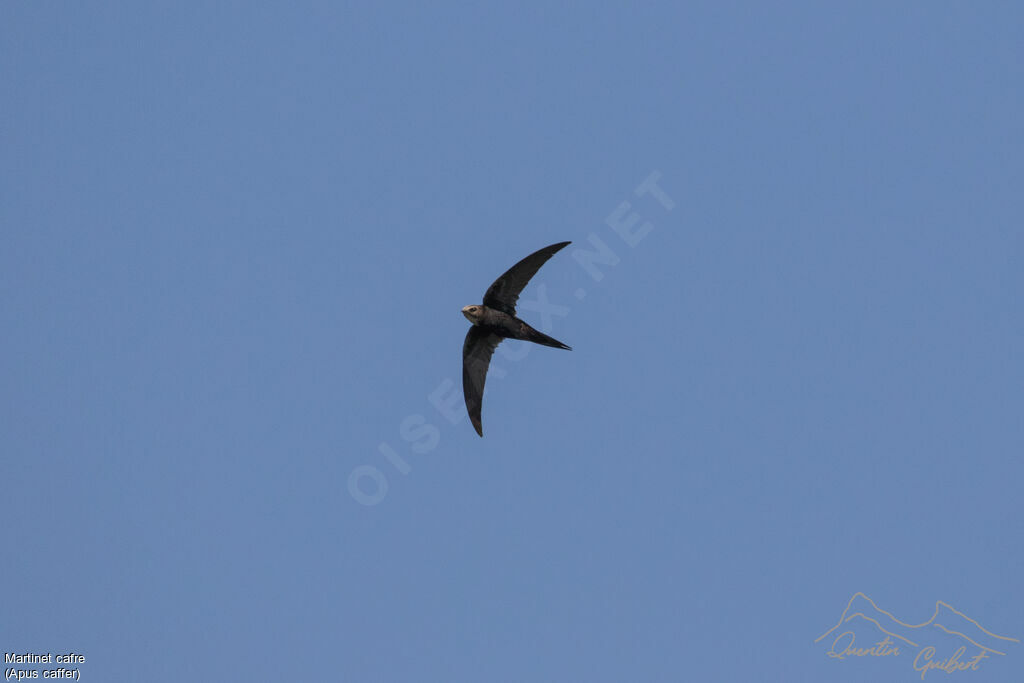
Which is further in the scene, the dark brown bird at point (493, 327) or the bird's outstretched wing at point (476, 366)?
the bird's outstretched wing at point (476, 366)

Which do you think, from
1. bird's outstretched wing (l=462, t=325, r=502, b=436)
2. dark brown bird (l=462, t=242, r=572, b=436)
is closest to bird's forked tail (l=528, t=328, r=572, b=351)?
dark brown bird (l=462, t=242, r=572, b=436)

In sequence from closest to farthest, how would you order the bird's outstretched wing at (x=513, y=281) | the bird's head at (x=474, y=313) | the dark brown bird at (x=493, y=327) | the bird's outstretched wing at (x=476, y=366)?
the bird's outstretched wing at (x=513, y=281)
the dark brown bird at (x=493, y=327)
the bird's head at (x=474, y=313)
the bird's outstretched wing at (x=476, y=366)

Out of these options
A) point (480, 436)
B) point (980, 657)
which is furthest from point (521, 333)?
point (980, 657)

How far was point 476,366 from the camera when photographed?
1873 centimetres

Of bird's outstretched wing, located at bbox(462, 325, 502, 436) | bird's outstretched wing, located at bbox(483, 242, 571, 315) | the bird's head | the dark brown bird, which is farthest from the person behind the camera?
bird's outstretched wing, located at bbox(462, 325, 502, 436)

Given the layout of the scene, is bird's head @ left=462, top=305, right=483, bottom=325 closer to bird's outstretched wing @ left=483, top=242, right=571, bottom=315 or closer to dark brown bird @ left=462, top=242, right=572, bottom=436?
dark brown bird @ left=462, top=242, right=572, bottom=436

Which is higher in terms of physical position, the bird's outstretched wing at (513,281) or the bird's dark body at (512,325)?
the bird's outstretched wing at (513,281)

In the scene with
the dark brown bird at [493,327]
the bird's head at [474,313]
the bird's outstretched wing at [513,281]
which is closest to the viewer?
the bird's outstretched wing at [513,281]

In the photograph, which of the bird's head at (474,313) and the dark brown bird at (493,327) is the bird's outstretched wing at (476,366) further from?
the bird's head at (474,313)

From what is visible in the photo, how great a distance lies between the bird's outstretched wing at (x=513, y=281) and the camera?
56.7ft

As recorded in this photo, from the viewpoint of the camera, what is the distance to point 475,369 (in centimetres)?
1875

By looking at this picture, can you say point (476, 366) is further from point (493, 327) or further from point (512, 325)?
point (512, 325)

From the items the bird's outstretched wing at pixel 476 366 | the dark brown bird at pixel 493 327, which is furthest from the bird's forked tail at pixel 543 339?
the bird's outstretched wing at pixel 476 366

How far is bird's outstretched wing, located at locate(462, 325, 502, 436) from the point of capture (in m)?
18.5
